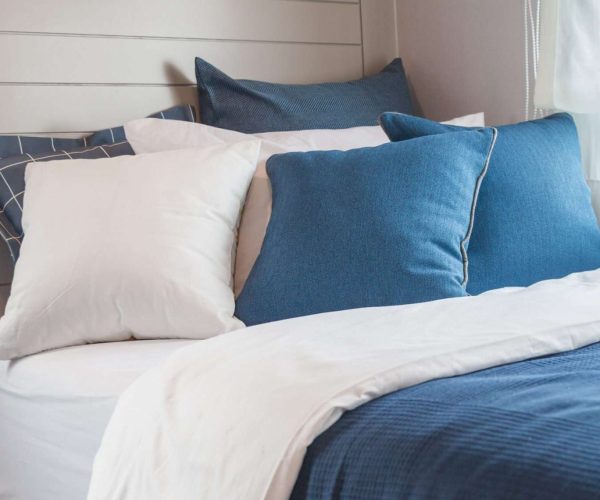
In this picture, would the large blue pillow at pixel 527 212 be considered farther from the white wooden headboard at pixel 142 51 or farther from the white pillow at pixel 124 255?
the white wooden headboard at pixel 142 51

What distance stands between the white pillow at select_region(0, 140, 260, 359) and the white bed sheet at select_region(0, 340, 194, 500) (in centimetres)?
5

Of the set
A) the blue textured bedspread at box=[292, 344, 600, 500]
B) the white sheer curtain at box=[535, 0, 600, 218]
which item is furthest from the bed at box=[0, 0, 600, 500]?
the white sheer curtain at box=[535, 0, 600, 218]

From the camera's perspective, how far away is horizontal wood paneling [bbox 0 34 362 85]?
7.89ft

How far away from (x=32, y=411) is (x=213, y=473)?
74cm

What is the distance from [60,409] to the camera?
5.57 ft

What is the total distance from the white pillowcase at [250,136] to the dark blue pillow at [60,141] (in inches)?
6.9

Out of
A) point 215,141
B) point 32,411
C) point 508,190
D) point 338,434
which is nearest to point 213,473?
point 338,434

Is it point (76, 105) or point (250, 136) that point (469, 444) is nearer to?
point (250, 136)

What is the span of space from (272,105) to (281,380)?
1.41 meters

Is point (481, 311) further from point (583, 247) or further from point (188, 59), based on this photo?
point (188, 59)

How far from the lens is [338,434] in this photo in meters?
1.13

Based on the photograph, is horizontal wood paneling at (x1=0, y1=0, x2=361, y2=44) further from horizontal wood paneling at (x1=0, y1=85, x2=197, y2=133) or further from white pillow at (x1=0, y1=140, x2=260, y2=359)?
white pillow at (x1=0, y1=140, x2=260, y2=359)

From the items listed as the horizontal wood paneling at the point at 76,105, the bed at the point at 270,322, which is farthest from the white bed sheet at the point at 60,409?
the horizontal wood paneling at the point at 76,105

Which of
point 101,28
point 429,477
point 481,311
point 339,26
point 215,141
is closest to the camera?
point 429,477
